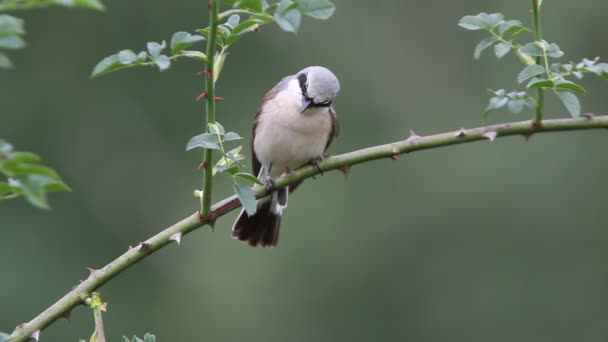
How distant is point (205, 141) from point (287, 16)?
44 centimetres

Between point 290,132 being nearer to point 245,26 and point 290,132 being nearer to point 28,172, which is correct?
point 245,26

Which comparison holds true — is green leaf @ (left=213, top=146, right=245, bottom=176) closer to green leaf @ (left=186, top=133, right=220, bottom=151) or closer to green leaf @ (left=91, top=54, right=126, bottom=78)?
green leaf @ (left=186, top=133, right=220, bottom=151)

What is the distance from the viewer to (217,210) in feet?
10.9

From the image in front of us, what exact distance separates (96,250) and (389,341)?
4.92m

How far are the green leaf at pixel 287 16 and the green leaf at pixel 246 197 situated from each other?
601mm

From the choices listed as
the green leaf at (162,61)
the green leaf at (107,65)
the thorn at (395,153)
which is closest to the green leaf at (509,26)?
the thorn at (395,153)

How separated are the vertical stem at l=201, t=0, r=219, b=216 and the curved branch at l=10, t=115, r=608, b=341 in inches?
4.7

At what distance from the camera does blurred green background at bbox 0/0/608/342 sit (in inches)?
652

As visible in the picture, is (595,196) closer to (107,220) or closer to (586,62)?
(107,220)

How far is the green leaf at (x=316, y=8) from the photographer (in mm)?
2643

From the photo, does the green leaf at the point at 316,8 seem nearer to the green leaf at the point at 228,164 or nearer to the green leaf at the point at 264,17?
the green leaf at the point at 264,17

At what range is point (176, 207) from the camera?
1702cm

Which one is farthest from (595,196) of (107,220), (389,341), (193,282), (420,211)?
→ (107,220)

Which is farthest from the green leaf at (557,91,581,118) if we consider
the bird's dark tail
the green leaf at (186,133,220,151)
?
the bird's dark tail
